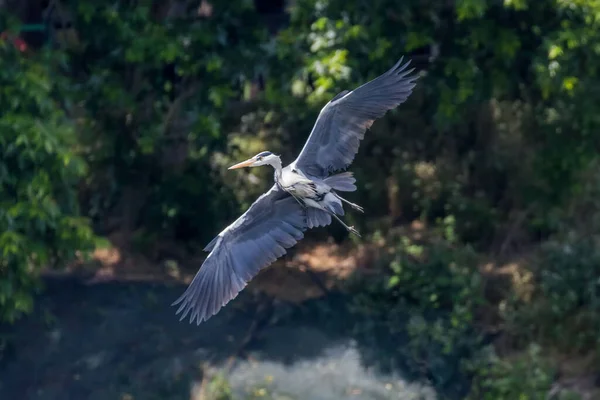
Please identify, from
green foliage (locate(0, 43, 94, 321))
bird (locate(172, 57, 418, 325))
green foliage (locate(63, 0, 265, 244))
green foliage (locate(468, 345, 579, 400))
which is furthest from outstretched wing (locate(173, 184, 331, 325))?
green foliage (locate(468, 345, 579, 400))

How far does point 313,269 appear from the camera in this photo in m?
12.1

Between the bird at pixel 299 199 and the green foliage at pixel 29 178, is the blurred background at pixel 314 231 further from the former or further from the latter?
the bird at pixel 299 199

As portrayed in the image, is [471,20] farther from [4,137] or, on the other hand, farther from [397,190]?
[4,137]

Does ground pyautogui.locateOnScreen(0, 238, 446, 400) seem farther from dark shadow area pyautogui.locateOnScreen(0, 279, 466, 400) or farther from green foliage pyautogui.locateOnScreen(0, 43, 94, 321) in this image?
green foliage pyautogui.locateOnScreen(0, 43, 94, 321)

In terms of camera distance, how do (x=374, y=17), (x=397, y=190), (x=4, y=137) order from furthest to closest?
1. (x=397, y=190)
2. (x=374, y=17)
3. (x=4, y=137)

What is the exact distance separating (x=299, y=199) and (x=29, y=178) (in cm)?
270

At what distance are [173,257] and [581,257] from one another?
13.3ft

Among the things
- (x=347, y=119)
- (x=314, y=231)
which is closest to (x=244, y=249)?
(x=347, y=119)

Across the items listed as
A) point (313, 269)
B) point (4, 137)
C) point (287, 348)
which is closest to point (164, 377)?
point (287, 348)

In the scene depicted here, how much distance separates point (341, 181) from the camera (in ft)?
23.5

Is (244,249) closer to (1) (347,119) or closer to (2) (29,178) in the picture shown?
(1) (347,119)

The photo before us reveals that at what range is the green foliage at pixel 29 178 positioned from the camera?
29.3 feet

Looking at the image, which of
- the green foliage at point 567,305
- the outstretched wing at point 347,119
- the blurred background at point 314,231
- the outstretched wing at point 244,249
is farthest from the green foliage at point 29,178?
the green foliage at point 567,305

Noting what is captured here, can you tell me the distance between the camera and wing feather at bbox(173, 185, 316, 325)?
281 inches
